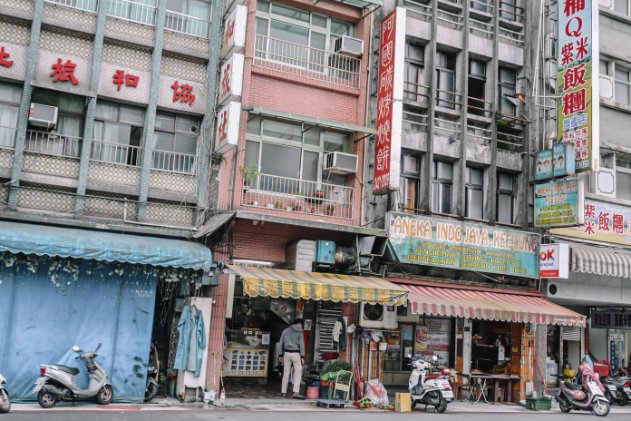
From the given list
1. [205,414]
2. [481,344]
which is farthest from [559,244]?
[205,414]

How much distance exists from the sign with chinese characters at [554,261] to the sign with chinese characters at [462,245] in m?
0.23

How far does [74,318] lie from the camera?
556 inches

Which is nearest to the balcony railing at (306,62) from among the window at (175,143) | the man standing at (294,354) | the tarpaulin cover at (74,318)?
the window at (175,143)

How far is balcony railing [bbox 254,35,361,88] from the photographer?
17.7m

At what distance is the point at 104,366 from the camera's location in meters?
14.2

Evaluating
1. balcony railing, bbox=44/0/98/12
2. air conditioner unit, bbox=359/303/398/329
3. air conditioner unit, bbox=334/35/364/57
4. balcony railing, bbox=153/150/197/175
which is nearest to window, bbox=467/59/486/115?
air conditioner unit, bbox=334/35/364/57

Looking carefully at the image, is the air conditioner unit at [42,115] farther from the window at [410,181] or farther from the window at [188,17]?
the window at [410,181]

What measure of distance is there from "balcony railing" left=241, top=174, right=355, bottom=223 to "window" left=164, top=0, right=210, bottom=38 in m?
4.17

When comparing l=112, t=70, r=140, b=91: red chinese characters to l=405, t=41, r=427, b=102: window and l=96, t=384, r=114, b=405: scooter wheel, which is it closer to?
l=96, t=384, r=114, b=405: scooter wheel

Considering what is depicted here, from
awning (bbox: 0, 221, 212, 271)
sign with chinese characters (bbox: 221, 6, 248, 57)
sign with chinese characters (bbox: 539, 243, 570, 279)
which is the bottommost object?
awning (bbox: 0, 221, 212, 271)

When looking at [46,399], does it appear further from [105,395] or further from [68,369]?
[105,395]

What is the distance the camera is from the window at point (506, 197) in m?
21.0

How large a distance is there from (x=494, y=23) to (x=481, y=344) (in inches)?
412

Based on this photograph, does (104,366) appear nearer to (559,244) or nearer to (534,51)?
(559,244)
